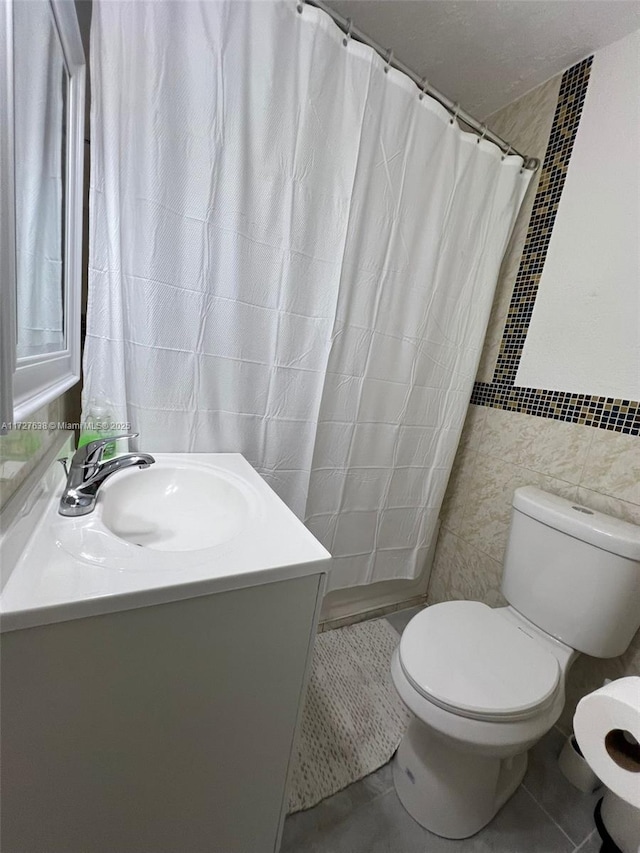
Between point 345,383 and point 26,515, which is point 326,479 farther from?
point 26,515

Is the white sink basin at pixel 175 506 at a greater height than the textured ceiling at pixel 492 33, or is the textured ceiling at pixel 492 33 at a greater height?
the textured ceiling at pixel 492 33

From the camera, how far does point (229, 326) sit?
40.2 inches

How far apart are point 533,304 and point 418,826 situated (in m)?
1.68

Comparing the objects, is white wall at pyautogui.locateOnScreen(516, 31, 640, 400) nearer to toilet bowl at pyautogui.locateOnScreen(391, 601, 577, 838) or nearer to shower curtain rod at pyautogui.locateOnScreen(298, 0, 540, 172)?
shower curtain rod at pyautogui.locateOnScreen(298, 0, 540, 172)

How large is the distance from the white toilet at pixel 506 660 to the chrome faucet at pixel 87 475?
2.75 ft

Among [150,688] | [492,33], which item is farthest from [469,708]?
[492,33]

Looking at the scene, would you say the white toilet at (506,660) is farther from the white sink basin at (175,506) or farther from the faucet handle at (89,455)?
the faucet handle at (89,455)

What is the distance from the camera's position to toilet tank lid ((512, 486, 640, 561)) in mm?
927

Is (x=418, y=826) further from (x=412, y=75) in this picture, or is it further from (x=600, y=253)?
(x=412, y=75)

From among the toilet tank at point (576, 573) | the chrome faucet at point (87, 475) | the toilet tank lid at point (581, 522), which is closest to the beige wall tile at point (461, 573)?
the toilet tank at point (576, 573)

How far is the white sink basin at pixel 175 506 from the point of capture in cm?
80

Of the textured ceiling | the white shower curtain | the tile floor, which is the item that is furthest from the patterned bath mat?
the textured ceiling

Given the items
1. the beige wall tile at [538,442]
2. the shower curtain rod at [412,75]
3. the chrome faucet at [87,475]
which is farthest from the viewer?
the beige wall tile at [538,442]

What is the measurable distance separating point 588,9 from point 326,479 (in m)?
1.64
